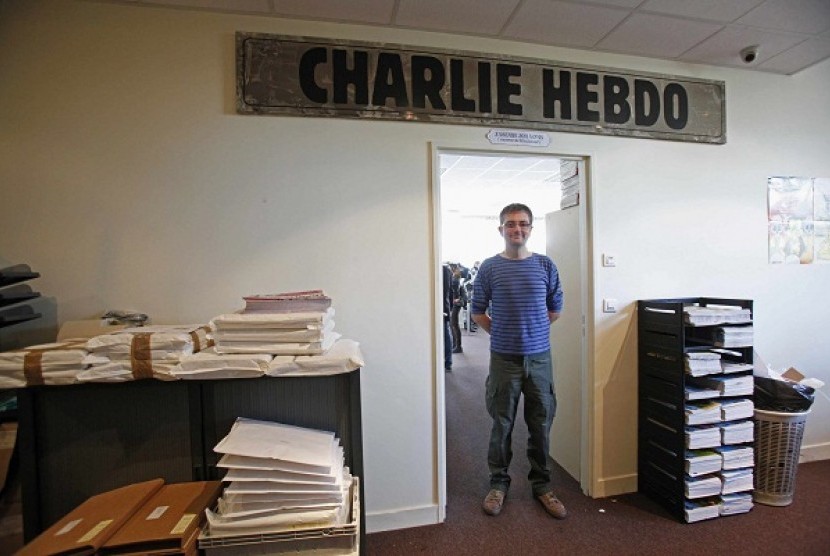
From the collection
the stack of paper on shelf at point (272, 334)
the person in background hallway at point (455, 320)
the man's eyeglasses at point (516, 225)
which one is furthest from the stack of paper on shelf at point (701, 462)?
the person in background hallway at point (455, 320)

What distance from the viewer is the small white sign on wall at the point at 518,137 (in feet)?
6.25

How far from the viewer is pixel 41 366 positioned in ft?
3.28

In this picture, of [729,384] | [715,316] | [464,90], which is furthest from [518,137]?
[729,384]

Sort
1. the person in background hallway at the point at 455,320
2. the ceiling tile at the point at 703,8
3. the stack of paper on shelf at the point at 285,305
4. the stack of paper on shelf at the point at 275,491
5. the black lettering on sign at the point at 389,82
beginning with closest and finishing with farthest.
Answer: the stack of paper on shelf at the point at 275,491 < the stack of paper on shelf at the point at 285,305 < the ceiling tile at the point at 703,8 < the black lettering on sign at the point at 389,82 < the person in background hallway at the point at 455,320

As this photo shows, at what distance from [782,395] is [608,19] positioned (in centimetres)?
A: 232

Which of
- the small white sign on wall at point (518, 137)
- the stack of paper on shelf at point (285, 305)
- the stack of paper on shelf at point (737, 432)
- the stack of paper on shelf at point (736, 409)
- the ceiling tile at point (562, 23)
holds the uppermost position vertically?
the ceiling tile at point (562, 23)

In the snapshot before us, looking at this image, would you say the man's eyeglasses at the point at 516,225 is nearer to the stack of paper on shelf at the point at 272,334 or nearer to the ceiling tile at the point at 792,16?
the stack of paper on shelf at the point at 272,334

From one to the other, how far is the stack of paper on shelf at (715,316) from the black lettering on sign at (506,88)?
1462 millimetres

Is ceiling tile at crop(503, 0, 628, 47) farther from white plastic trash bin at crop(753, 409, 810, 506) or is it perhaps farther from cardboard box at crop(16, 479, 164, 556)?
cardboard box at crop(16, 479, 164, 556)

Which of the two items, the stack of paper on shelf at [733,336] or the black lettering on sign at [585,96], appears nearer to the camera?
the stack of paper on shelf at [733,336]

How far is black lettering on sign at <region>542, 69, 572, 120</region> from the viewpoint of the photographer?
196 cm

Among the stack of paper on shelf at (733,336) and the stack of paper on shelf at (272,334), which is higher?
the stack of paper on shelf at (272,334)


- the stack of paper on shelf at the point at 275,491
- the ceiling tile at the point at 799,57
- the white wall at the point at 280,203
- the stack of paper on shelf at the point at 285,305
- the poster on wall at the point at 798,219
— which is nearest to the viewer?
the stack of paper on shelf at the point at 275,491

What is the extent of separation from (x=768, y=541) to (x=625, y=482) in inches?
24.3
